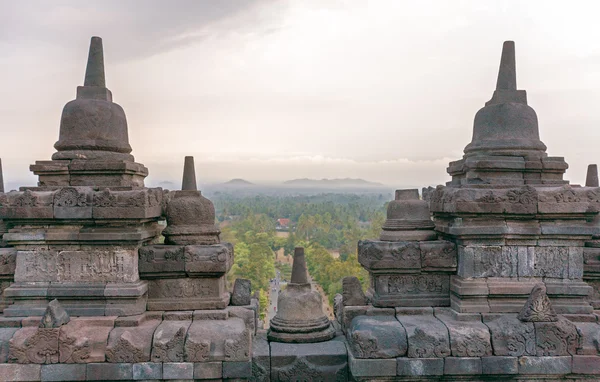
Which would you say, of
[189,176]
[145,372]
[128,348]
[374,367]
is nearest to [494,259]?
[374,367]

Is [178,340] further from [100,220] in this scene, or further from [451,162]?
[451,162]

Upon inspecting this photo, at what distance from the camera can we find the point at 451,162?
5.97 meters

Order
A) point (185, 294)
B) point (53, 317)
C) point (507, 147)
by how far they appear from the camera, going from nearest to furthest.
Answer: point (53, 317)
point (185, 294)
point (507, 147)

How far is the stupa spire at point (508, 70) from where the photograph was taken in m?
5.60

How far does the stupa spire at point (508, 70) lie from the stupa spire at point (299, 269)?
9.97ft

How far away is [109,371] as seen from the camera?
4535 millimetres

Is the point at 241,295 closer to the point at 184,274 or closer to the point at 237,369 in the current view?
the point at 184,274

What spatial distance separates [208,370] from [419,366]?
6.67 ft

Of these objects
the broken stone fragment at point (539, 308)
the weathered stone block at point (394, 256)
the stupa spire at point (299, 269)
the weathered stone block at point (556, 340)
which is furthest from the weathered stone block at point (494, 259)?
the stupa spire at point (299, 269)

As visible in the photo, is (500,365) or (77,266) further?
(77,266)

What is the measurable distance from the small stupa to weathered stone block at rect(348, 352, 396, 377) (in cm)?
72

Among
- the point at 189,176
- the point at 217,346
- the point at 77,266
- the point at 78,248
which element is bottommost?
the point at 217,346

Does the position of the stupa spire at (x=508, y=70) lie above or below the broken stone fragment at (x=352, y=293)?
above

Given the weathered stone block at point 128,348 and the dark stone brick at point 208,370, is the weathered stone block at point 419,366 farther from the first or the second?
the weathered stone block at point 128,348
